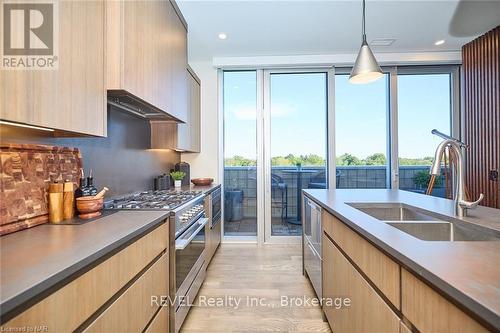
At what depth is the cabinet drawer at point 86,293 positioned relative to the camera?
2.35 ft

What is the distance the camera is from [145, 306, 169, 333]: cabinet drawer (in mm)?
1443

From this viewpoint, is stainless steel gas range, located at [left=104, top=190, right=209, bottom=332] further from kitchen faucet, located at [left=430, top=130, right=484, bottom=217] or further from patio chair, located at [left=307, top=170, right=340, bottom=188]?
patio chair, located at [left=307, top=170, right=340, bottom=188]

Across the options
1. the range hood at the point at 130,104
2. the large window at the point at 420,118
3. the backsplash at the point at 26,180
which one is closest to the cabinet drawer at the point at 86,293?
the backsplash at the point at 26,180

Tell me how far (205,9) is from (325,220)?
2.48m

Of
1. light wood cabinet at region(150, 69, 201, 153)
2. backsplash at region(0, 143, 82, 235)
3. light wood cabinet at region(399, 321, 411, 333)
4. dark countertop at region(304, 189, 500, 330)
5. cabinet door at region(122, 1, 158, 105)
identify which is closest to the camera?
dark countertop at region(304, 189, 500, 330)

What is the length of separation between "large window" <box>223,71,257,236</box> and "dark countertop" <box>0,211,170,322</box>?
2760mm

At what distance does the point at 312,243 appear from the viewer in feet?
7.93

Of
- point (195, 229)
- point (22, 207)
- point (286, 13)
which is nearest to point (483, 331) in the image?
point (22, 207)

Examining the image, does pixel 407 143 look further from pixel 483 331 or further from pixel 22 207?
pixel 22 207

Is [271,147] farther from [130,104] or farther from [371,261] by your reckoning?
[371,261]

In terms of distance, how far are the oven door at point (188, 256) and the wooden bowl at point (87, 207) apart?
56 centimetres

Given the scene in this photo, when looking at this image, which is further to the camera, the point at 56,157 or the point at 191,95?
the point at 191,95

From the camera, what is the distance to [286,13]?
2.80 metres

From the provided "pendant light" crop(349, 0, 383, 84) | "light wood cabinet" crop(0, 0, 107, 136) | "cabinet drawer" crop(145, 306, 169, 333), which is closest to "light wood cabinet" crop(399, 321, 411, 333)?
"cabinet drawer" crop(145, 306, 169, 333)
